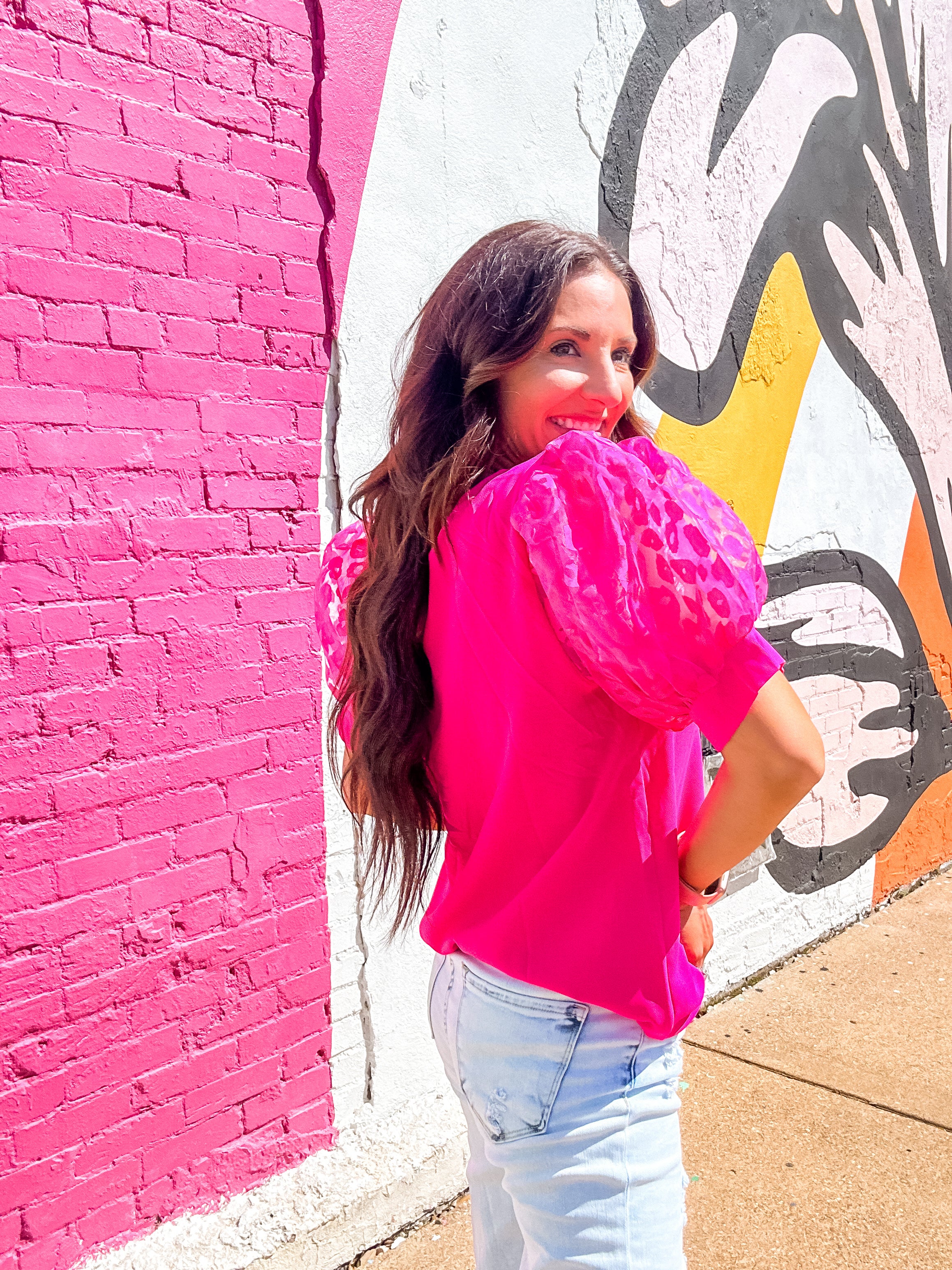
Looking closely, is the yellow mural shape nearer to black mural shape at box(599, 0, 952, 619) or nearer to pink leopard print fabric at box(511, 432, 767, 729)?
black mural shape at box(599, 0, 952, 619)

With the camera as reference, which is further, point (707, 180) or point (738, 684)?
point (707, 180)

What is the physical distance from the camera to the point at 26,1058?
6.40 feet

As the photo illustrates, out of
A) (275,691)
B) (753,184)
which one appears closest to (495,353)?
(275,691)

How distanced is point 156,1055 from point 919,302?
14.1ft

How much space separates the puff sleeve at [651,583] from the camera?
1077 millimetres

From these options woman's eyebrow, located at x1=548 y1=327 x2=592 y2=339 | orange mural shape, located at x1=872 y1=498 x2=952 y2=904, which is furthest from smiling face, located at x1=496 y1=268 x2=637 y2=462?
orange mural shape, located at x1=872 y1=498 x2=952 y2=904

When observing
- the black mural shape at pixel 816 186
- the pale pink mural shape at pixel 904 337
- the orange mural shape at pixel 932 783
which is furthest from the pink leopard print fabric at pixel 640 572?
the orange mural shape at pixel 932 783

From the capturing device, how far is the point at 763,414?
150 inches

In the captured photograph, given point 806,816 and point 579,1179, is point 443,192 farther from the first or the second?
point 806,816

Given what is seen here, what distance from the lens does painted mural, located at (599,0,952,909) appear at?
11.2 ft

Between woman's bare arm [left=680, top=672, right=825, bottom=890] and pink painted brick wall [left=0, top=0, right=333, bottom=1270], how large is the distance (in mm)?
1298

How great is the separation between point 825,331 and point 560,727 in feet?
11.3

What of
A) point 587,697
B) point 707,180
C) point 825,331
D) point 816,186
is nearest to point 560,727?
point 587,697

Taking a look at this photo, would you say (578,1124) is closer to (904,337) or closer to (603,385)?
(603,385)
